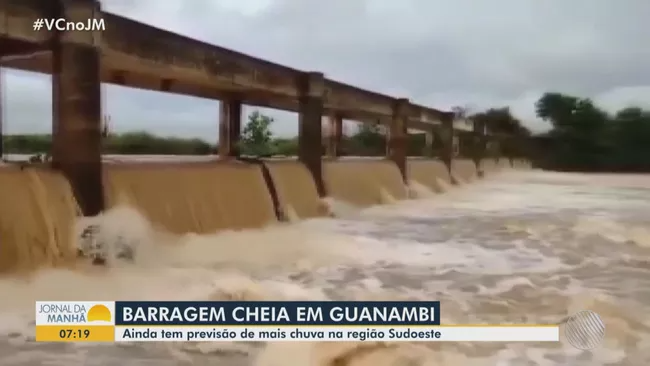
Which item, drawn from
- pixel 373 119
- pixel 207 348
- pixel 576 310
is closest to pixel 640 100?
pixel 576 310

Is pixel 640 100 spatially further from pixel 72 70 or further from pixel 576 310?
pixel 72 70

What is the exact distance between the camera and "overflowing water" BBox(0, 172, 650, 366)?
1.10 metres

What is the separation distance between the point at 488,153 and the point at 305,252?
0.52m

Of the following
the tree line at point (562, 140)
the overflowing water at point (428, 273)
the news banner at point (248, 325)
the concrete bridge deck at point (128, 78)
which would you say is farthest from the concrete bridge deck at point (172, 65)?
the news banner at point (248, 325)

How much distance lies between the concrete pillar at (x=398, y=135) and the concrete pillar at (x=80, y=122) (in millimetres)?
687

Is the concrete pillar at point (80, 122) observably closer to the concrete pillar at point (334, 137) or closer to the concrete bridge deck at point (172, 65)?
the concrete bridge deck at point (172, 65)

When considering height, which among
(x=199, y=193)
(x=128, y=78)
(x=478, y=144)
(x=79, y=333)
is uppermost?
(x=128, y=78)

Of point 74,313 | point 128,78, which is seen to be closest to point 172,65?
point 128,78

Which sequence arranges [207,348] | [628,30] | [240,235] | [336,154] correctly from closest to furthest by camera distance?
[207,348] → [628,30] → [240,235] → [336,154]

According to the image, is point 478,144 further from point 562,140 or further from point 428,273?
point 428,273

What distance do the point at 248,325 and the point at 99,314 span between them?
268mm

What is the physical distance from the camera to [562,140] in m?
1.44

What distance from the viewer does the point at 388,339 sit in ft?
3.60

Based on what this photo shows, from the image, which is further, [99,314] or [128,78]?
[128,78]
